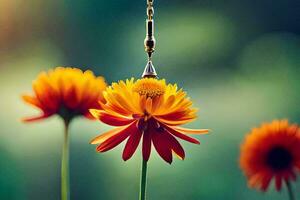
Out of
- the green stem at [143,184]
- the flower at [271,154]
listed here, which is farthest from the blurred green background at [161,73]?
the green stem at [143,184]

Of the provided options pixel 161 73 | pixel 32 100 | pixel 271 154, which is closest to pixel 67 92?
pixel 32 100

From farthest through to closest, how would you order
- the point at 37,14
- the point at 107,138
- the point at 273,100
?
the point at 273,100 → the point at 37,14 → the point at 107,138

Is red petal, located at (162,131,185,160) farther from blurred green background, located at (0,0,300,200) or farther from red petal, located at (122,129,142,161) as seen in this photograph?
blurred green background, located at (0,0,300,200)

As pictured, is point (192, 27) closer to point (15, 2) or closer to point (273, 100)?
point (273, 100)

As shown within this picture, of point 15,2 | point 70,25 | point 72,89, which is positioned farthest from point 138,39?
point 72,89

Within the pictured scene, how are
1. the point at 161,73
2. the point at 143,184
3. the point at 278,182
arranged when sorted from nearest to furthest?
the point at 143,184 → the point at 278,182 → the point at 161,73

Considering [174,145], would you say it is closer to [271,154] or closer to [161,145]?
[161,145]
